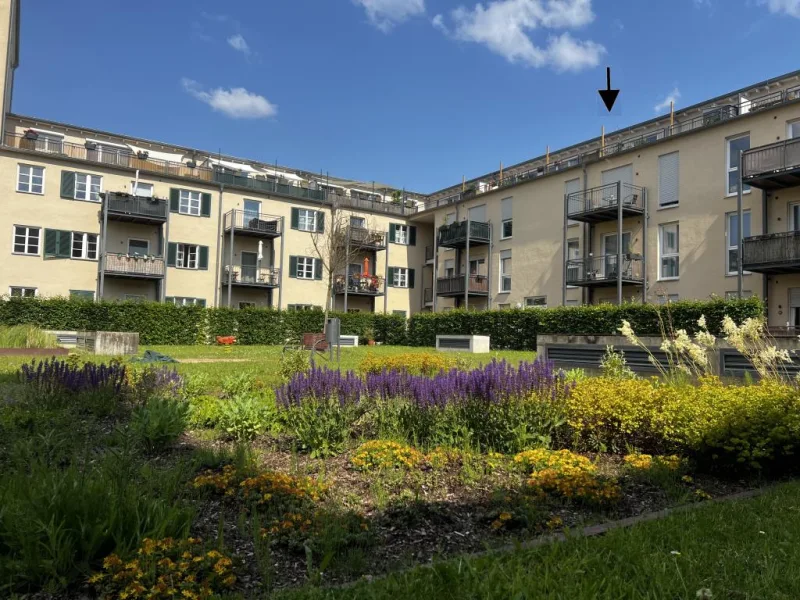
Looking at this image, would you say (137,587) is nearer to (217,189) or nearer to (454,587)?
(454,587)

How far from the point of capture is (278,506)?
3.51m

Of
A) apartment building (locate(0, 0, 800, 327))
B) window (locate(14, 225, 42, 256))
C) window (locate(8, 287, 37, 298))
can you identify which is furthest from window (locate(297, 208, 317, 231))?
window (locate(8, 287, 37, 298))

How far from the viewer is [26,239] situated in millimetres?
30281

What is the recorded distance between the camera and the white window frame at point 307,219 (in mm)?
39625

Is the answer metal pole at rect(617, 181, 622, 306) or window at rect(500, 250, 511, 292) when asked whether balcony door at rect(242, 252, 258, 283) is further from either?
metal pole at rect(617, 181, 622, 306)

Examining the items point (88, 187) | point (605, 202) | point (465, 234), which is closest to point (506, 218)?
point (465, 234)

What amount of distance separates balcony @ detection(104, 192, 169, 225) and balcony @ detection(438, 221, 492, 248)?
1668cm

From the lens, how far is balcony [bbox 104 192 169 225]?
31359 millimetres

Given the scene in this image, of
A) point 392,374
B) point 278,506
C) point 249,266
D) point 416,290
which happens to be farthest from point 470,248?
point 278,506

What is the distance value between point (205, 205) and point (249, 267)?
4.45 meters

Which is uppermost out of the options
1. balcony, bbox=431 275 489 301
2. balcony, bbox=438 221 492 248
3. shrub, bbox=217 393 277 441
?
balcony, bbox=438 221 492 248

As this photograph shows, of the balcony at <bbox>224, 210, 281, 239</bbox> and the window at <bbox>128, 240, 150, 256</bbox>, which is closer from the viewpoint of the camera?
the window at <bbox>128, 240, 150, 256</bbox>

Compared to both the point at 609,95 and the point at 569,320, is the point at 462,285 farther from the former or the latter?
the point at 609,95

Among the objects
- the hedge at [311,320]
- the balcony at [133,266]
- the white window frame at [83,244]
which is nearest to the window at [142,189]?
the white window frame at [83,244]
